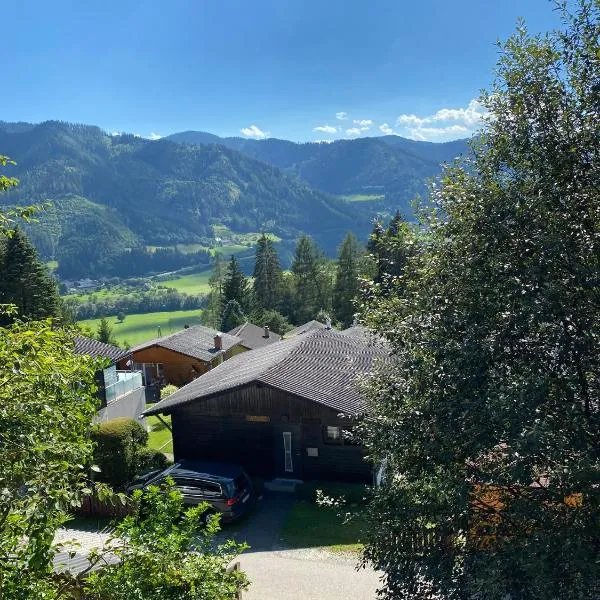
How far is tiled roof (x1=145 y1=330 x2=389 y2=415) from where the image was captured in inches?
861

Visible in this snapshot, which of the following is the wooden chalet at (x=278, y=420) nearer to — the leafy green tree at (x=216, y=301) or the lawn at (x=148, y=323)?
the leafy green tree at (x=216, y=301)

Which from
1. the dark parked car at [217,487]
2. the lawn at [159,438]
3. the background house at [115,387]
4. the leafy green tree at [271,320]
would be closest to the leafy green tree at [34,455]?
the dark parked car at [217,487]

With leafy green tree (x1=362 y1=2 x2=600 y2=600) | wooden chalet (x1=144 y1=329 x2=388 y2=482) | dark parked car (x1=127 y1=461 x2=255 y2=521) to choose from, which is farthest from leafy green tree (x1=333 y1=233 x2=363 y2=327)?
leafy green tree (x1=362 y1=2 x2=600 y2=600)

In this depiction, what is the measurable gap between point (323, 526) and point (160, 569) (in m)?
13.4

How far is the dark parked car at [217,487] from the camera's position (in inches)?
749

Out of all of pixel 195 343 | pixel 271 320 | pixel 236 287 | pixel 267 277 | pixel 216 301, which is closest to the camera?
pixel 195 343

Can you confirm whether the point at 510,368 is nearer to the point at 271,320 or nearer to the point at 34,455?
the point at 34,455

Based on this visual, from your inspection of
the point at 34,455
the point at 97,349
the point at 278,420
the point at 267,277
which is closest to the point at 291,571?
the point at 278,420

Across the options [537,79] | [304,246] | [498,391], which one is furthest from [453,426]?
[304,246]

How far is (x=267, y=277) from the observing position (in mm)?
86938

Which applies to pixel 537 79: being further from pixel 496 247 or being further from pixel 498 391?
pixel 498 391

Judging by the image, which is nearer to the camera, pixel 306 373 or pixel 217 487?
pixel 217 487

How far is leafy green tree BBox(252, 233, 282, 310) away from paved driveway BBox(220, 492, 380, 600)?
222ft

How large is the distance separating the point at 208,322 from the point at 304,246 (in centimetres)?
2658
